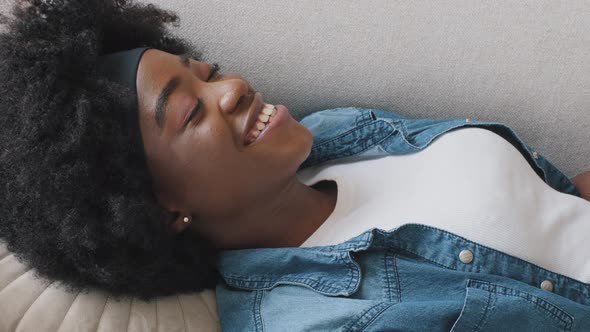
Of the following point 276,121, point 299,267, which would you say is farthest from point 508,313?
point 276,121

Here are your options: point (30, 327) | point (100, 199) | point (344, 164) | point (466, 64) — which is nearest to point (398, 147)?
point (344, 164)

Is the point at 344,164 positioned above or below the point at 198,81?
below

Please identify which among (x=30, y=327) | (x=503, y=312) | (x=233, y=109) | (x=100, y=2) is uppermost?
(x=100, y=2)

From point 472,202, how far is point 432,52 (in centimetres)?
→ 36

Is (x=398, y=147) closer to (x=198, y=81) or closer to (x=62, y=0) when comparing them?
(x=198, y=81)

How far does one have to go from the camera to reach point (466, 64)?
4.18 feet

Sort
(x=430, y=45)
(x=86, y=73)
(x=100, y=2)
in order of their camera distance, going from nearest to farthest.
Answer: (x=86, y=73)
(x=100, y=2)
(x=430, y=45)

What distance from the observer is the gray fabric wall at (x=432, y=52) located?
125 cm

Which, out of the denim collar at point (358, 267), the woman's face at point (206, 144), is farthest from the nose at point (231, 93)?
the denim collar at point (358, 267)

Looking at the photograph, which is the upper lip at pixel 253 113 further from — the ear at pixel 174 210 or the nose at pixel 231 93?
the ear at pixel 174 210

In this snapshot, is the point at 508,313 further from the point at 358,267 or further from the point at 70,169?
the point at 70,169

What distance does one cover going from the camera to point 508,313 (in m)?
0.93

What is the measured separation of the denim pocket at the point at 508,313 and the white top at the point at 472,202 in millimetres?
83

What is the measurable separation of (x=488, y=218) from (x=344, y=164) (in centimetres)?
35
